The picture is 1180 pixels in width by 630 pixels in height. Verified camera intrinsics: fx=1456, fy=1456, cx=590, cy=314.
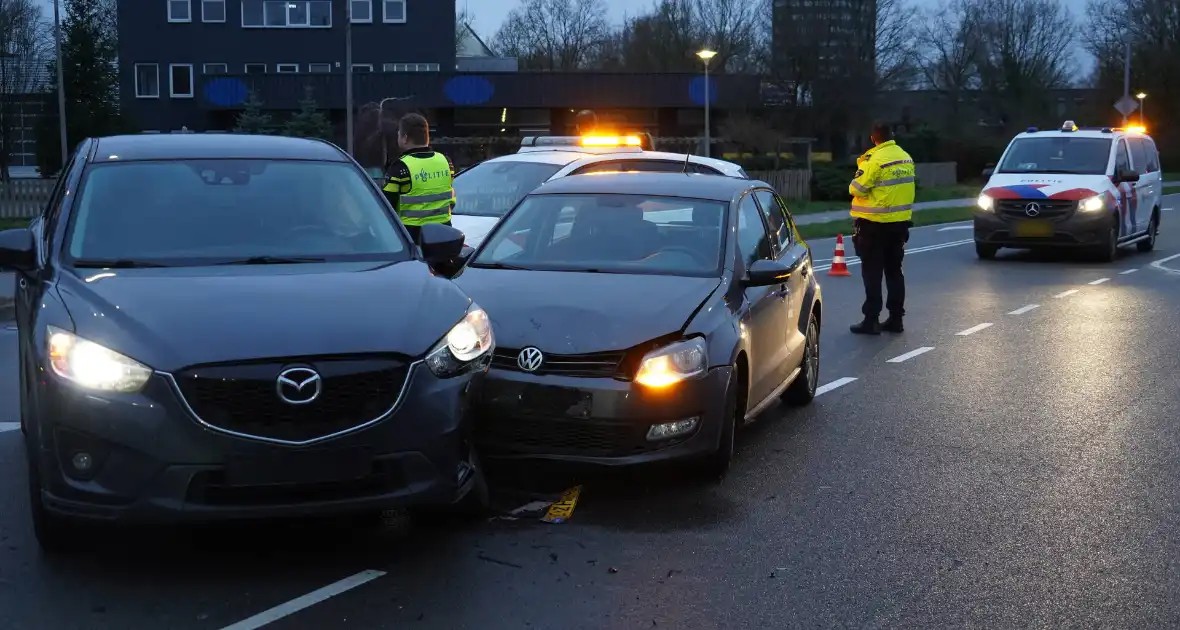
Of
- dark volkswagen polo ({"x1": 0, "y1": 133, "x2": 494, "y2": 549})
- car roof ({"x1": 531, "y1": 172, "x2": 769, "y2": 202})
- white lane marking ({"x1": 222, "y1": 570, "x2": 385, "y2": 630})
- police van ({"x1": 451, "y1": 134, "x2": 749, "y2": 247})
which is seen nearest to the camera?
white lane marking ({"x1": 222, "y1": 570, "x2": 385, "y2": 630})

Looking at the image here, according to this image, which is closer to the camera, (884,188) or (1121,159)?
(884,188)

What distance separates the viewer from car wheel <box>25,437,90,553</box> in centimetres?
529

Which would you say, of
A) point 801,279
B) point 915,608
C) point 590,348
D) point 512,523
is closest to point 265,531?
point 512,523

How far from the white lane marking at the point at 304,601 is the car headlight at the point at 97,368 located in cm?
89

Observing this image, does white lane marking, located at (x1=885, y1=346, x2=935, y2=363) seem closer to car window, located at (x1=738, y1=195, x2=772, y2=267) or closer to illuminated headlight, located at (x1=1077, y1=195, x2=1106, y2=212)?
car window, located at (x1=738, y1=195, x2=772, y2=267)

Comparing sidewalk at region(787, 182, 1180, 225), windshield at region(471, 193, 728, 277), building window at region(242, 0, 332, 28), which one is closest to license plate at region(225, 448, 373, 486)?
windshield at region(471, 193, 728, 277)

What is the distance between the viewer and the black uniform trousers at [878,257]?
500 inches

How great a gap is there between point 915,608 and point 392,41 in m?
57.7

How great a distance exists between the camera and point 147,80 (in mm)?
60312

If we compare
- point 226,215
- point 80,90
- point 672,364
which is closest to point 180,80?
point 80,90

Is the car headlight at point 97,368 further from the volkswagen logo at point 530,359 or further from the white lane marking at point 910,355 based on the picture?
the white lane marking at point 910,355

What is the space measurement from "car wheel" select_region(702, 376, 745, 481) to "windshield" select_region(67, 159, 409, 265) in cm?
166

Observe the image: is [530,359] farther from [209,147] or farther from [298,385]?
[209,147]

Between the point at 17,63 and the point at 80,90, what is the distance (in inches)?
89.0
